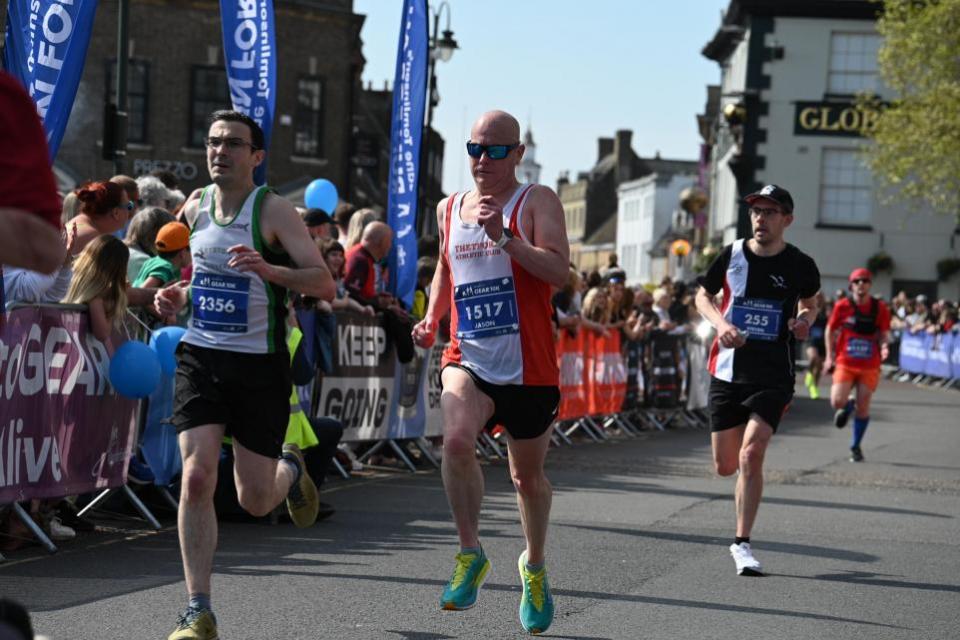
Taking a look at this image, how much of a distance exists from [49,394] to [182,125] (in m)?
33.9

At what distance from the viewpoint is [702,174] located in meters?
76.9

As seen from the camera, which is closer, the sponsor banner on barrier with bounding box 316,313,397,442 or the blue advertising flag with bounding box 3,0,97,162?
the blue advertising flag with bounding box 3,0,97,162

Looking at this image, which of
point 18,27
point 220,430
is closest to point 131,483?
point 18,27

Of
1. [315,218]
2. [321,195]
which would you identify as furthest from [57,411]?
[321,195]

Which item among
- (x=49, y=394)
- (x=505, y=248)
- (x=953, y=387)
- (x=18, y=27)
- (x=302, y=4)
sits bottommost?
(x=953, y=387)

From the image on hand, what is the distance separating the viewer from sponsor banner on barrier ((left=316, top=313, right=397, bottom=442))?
1303 cm

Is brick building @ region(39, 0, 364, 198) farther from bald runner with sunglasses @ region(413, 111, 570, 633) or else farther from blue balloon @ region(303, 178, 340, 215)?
bald runner with sunglasses @ region(413, 111, 570, 633)

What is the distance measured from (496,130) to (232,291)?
4.16 feet

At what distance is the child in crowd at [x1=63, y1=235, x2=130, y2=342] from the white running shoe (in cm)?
362

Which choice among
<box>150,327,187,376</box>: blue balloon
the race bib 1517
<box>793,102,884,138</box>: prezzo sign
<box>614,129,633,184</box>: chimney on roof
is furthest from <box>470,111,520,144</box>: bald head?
<box>614,129,633,184</box>: chimney on roof

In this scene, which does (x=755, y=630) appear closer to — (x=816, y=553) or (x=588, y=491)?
(x=816, y=553)

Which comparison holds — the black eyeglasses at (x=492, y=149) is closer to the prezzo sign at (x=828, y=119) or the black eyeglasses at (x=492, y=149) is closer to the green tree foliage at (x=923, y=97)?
the green tree foliage at (x=923, y=97)

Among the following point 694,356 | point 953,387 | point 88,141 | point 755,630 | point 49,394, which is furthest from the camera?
point 88,141

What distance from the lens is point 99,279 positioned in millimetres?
9188
